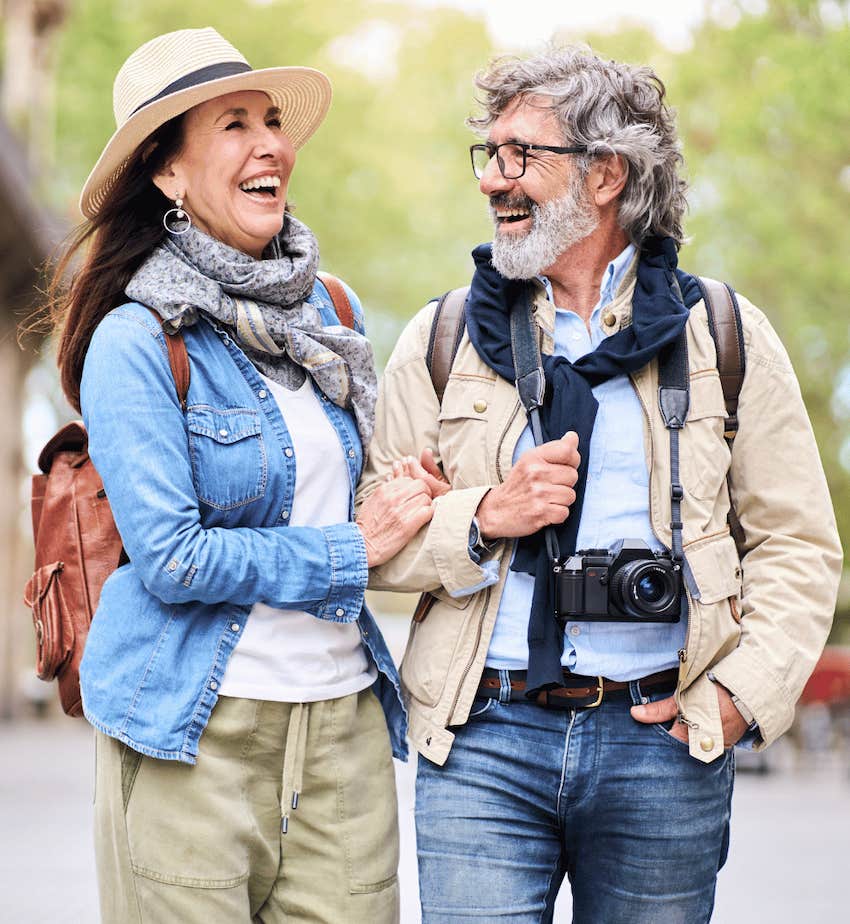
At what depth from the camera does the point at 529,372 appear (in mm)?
3566

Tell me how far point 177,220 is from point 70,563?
31.8 inches

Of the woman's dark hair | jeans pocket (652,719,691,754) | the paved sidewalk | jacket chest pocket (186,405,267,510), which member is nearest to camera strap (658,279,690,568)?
jeans pocket (652,719,691,754)

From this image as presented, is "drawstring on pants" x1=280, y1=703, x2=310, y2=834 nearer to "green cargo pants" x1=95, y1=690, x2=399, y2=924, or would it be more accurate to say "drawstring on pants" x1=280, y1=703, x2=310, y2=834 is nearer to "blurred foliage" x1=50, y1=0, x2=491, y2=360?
"green cargo pants" x1=95, y1=690, x2=399, y2=924

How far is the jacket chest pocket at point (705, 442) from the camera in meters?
3.49

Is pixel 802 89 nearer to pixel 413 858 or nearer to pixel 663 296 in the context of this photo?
pixel 413 858

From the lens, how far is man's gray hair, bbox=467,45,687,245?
363cm

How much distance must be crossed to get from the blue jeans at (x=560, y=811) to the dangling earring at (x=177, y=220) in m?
1.25

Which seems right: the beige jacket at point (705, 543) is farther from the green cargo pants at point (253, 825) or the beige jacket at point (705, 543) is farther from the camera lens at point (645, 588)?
the green cargo pants at point (253, 825)

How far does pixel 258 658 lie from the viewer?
340cm

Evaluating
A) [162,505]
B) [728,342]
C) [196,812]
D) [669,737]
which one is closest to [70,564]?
[162,505]

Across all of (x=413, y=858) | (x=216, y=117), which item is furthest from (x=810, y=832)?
(x=216, y=117)

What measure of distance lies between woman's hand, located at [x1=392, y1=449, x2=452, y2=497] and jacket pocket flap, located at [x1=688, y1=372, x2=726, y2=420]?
23.2 inches

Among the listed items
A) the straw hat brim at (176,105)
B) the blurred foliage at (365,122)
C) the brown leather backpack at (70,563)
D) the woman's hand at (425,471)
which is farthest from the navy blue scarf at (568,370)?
the blurred foliage at (365,122)

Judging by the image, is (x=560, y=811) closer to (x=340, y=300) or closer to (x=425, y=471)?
(x=425, y=471)
